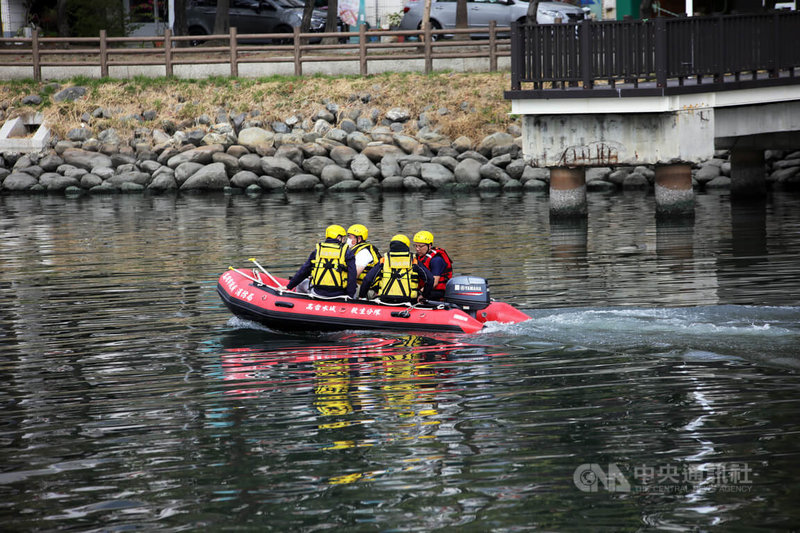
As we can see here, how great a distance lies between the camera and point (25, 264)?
19.5 meters

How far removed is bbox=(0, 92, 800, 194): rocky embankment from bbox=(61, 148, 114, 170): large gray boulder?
31 millimetres

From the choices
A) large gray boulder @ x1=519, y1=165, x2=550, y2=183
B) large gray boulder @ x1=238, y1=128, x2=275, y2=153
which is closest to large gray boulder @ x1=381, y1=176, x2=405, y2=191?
large gray boulder @ x1=519, y1=165, x2=550, y2=183

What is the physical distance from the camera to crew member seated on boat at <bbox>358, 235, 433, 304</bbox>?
43.7 ft

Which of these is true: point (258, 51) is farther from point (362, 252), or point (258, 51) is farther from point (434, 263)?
point (434, 263)

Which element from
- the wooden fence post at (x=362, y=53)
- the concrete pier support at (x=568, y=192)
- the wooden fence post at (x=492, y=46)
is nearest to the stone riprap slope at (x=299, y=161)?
the wooden fence post at (x=362, y=53)

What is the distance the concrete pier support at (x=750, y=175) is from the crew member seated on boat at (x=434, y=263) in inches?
575

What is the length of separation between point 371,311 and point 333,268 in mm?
860

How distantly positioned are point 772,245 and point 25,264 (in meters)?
13.6

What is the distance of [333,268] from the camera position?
1366cm

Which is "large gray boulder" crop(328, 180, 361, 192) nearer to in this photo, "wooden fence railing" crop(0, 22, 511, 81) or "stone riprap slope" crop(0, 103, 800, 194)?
"stone riprap slope" crop(0, 103, 800, 194)

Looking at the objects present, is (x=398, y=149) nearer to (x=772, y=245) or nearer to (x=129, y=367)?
(x=772, y=245)

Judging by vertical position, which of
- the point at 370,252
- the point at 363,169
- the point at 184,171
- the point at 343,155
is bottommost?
the point at 370,252

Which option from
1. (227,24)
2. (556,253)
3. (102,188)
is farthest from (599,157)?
(227,24)
